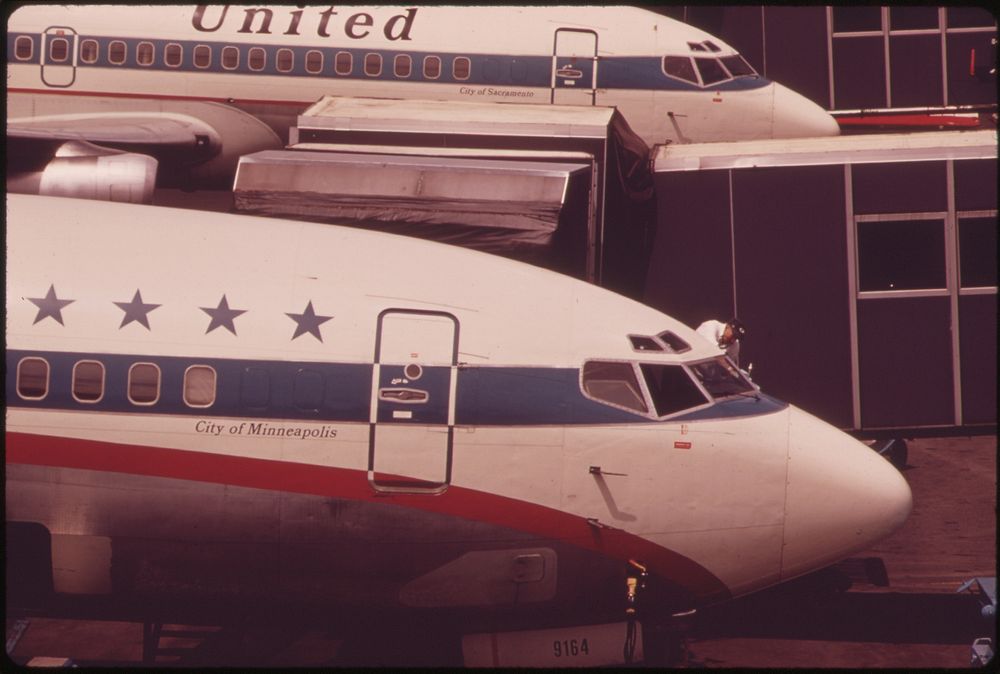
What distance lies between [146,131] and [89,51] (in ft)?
8.14

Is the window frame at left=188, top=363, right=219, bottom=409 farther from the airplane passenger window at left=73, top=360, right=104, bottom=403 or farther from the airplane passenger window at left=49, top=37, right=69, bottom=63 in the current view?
the airplane passenger window at left=49, top=37, right=69, bottom=63

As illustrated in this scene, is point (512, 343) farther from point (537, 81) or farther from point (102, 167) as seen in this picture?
point (537, 81)

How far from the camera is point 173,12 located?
29844mm

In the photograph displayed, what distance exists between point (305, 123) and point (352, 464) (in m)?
11.2

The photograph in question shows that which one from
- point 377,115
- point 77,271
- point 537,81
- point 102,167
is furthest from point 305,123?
point 77,271

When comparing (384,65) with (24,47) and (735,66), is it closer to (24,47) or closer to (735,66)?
(24,47)

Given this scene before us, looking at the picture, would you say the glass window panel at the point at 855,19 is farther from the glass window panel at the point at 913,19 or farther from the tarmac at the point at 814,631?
the tarmac at the point at 814,631

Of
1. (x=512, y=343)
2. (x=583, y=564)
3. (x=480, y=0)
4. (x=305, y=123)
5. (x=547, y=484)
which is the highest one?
(x=480, y=0)

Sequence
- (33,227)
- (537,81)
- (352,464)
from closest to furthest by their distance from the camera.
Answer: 1. (352,464)
2. (33,227)
3. (537,81)

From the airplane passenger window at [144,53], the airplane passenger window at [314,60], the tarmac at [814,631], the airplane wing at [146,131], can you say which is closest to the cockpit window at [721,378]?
the tarmac at [814,631]

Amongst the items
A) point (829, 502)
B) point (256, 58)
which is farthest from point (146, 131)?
point (829, 502)

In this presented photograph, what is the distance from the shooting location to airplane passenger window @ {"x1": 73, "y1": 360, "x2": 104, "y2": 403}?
13500 millimetres

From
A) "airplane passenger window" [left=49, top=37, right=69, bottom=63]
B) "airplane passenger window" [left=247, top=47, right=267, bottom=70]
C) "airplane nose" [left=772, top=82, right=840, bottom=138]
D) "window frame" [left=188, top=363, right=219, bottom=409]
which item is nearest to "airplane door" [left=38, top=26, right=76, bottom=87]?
"airplane passenger window" [left=49, top=37, right=69, bottom=63]

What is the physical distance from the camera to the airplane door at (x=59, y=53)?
29656 mm
